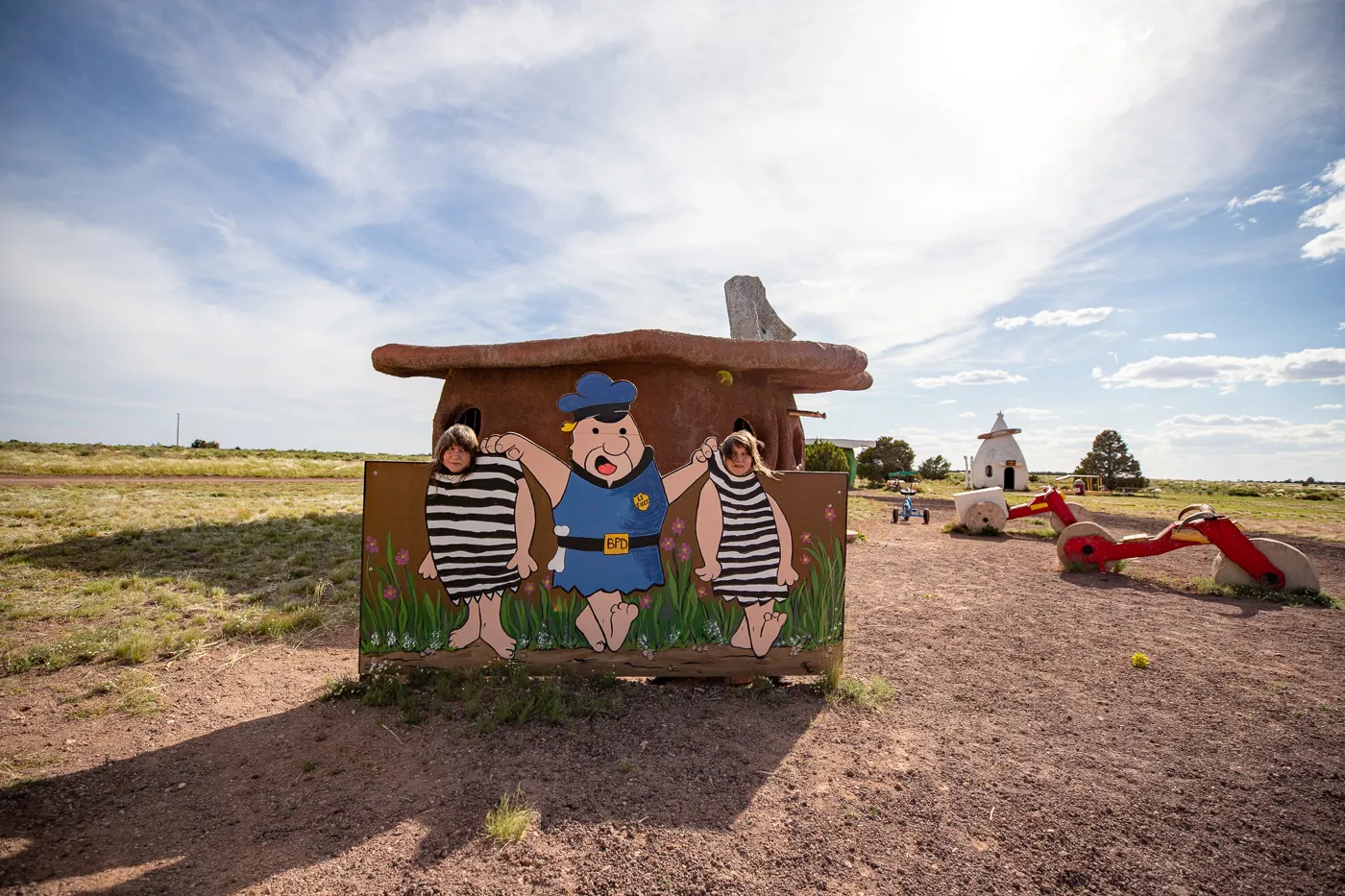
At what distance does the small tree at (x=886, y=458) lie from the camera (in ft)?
113

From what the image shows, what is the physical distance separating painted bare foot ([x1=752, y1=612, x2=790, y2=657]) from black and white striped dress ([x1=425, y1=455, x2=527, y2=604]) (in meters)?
1.87

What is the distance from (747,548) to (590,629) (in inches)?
52.0

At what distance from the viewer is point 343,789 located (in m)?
3.18

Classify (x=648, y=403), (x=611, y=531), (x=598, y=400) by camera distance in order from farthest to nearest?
(x=648, y=403), (x=598, y=400), (x=611, y=531)

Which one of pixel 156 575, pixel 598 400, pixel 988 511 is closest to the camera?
pixel 598 400

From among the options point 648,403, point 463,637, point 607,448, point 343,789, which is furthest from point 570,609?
point 648,403

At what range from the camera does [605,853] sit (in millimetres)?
2623

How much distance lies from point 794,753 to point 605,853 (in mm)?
1423

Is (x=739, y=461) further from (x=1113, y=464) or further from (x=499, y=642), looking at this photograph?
(x=1113, y=464)

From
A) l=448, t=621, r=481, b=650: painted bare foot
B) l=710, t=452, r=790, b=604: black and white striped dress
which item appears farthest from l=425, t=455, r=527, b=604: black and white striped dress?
l=710, t=452, r=790, b=604: black and white striped dress

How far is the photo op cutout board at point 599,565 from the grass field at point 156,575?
275 cm

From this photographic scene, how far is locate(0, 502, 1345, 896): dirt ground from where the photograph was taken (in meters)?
2.54

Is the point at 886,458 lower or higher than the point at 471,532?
higher

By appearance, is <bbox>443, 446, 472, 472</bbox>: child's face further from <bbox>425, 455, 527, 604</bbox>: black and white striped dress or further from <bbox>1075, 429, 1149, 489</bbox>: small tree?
<bbox>1075, 429, 1149, 489</bbox>: small tree
